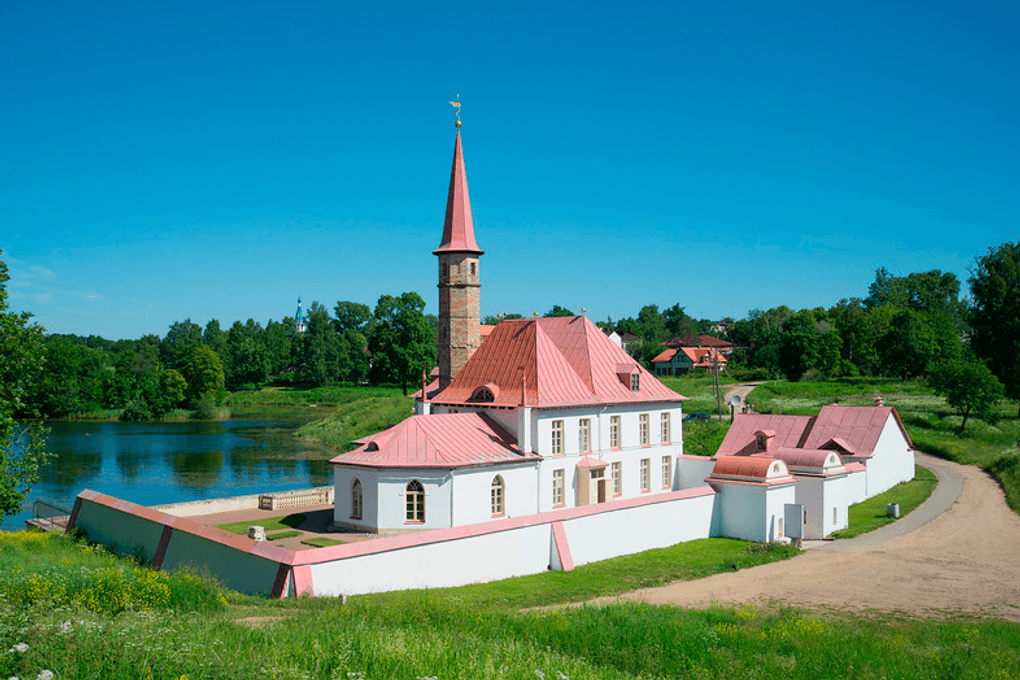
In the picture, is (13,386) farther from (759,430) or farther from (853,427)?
(853,427)

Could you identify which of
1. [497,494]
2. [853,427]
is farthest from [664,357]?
[497,494]

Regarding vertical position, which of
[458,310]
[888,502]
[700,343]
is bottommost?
[888,502]

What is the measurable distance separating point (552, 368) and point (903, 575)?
555 inches

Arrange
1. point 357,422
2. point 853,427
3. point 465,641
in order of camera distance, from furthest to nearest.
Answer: point 357,422, point 853,427, point 465,641

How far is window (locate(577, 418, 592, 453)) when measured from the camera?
1204 inches

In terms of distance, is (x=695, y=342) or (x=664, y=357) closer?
(x=664, y=357)

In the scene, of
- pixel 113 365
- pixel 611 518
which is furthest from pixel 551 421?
pixel 113 365

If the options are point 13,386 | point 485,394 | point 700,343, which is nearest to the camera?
point 13,386

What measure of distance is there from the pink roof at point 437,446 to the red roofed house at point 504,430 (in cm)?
5

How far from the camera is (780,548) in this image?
26.1 metres

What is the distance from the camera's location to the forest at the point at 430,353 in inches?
2089

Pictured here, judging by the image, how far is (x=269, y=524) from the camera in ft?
90.6

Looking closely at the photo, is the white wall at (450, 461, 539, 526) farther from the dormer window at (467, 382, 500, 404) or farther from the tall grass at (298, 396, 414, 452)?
the tall grass at (298, 396, 414, 452)

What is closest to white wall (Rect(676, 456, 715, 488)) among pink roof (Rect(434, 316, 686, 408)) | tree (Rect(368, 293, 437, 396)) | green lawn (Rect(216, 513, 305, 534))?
pink roof (Rect(434, 316, 686, 408))
